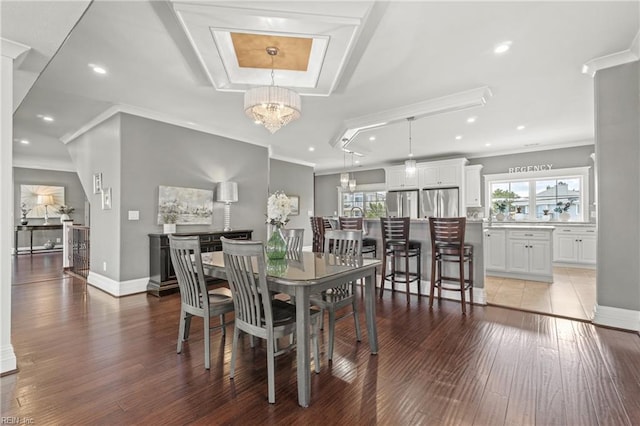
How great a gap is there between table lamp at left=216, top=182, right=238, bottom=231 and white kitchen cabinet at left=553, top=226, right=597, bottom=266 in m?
6.80

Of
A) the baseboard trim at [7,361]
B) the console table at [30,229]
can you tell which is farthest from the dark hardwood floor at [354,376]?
the console table at [30,229]

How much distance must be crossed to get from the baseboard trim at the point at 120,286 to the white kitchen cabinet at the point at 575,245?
7991 mm

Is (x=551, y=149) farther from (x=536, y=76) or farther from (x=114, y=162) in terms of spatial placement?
(x=114, y=162)

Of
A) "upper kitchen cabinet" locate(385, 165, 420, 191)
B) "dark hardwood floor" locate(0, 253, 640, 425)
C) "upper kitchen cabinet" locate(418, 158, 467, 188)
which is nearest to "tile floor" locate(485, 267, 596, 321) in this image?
"dark hardwood floor" locate(0, 253, 640, 425)

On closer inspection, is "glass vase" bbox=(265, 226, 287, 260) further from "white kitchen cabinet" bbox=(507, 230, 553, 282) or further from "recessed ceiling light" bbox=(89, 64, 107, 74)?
"white kitchen cabinet" bbox=(507, 230, 553, 282)

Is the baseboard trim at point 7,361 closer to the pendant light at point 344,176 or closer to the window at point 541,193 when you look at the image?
the pendant light at point 344,176

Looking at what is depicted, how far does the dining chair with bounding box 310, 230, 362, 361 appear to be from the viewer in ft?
7.89

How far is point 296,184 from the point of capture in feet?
28.0

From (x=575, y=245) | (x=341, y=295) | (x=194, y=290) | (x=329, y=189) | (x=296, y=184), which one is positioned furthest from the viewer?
(x=329, y=189)

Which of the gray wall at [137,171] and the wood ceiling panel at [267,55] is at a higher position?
the wood ceiling panel at [267,55]

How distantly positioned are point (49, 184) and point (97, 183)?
6.24 meters

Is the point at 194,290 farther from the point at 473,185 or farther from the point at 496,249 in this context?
the point at 473,185

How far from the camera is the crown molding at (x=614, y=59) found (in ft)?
9.10

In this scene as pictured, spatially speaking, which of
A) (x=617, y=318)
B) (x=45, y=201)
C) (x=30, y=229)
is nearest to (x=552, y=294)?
(x=617, y=318)
